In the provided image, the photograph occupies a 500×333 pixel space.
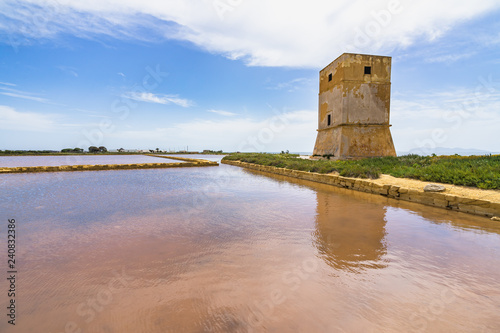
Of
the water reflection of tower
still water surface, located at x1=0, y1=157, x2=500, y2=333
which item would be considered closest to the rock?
→ still water surface, located at x1=0, y1=157, x2=500, y2=333

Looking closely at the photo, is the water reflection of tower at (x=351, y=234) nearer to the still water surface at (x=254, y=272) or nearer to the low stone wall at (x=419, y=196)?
the still water surface at (x=254, y=272)

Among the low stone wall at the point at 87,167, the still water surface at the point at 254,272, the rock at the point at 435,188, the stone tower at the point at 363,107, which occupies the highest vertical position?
the stone tower at the point at 363,107

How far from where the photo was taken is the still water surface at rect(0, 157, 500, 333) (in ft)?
6.14

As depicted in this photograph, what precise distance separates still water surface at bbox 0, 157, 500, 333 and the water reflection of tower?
20mm

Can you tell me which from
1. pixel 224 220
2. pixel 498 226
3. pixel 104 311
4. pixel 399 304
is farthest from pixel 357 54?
pixel 104 311

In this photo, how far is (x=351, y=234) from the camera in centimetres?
384

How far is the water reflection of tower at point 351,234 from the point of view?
9.52 ft

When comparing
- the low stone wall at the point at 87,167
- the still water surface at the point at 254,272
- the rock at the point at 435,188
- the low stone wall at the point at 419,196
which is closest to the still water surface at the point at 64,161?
the low stone wall at the point at 87,167

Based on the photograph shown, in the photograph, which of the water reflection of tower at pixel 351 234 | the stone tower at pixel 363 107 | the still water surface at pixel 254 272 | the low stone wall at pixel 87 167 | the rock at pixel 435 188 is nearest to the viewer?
the still water surface at pixel 254 272

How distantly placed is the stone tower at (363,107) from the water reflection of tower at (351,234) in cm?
1006

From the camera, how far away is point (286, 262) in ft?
9.21

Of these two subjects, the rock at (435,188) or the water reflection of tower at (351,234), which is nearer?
the water reflection of tower at (351,234)

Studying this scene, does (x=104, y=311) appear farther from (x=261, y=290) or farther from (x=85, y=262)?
(x=261, y=290)

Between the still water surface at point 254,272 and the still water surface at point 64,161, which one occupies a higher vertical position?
the still water surface at point 64,161
